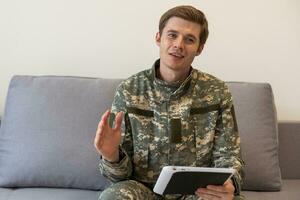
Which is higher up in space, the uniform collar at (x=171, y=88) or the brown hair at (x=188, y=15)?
the brown hair at (x=188, y=15)

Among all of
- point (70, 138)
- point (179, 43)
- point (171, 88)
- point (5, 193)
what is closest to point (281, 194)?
point (171, 88)

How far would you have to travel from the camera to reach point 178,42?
1.46 metres

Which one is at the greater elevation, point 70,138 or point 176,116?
point 176,116

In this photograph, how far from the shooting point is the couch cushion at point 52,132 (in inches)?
67.8

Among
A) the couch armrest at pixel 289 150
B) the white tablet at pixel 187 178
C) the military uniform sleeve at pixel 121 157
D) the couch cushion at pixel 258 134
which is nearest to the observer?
the white tablet at pixel 187 178

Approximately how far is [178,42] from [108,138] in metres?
0.41

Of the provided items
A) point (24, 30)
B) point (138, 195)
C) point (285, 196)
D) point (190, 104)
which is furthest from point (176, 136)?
point (24, 30)

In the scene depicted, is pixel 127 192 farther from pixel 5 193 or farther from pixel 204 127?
pixel 5 193

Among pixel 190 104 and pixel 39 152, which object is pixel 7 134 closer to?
pixel 39 152

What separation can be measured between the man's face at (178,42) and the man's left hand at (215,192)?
43 centimetres

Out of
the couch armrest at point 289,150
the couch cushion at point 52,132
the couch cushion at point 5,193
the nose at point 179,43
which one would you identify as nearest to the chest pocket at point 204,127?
the nose at point 179,43

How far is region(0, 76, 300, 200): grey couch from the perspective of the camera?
67.8 inches

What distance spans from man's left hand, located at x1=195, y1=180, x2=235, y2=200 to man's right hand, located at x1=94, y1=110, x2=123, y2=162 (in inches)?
11.9

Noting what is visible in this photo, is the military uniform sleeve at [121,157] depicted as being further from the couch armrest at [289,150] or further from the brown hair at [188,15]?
the couch armrest at [289,150]
